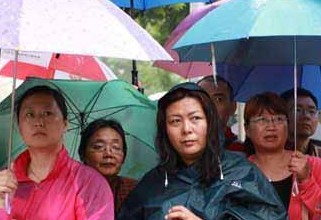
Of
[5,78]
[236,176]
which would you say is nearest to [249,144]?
[236,176]

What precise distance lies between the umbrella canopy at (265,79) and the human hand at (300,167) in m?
1.61

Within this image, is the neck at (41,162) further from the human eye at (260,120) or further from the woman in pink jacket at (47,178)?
the human eye at (260,120)

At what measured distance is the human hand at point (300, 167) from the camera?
189 inches

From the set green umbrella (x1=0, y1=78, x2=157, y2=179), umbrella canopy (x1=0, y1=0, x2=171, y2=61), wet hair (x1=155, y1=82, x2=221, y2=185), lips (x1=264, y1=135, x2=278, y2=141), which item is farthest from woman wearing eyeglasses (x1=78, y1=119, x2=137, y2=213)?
umbrella canopy (x1=0, y1=0, x2=171, y2=61)

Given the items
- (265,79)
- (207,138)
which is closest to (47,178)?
(207,138)

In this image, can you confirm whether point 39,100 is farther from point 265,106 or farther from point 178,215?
point 265,106

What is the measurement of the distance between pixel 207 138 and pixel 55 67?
322 centimetres

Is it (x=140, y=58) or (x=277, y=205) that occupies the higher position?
(x=140, y=58)

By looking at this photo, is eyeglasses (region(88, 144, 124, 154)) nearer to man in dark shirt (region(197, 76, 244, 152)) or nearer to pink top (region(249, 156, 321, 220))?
man in dark shirt (region(197, 76, 244, 152))

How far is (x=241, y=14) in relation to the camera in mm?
4695

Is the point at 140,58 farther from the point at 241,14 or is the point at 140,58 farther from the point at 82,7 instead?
the point at 241,14

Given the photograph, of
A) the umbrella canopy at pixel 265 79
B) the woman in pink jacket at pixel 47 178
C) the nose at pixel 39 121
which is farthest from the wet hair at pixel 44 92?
the umbrella canopy at pixel 265 79

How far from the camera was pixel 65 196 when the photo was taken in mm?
4402

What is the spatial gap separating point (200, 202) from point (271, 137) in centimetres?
84
